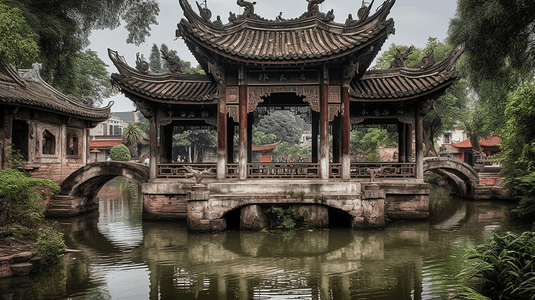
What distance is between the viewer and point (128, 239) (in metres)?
10.1

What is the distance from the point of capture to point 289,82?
11.0m

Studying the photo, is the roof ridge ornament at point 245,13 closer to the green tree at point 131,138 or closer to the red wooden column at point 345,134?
the red wooden column at point 345,134

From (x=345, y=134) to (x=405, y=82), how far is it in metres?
2.99

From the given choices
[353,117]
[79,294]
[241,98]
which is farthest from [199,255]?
[353,117]

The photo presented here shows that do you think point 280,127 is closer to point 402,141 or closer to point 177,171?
point 402,141

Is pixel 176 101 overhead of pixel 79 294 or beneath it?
overhead

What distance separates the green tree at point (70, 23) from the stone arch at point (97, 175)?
15.9 feet

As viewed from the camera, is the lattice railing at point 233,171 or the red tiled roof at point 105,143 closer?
the lattice railing at point 233,171

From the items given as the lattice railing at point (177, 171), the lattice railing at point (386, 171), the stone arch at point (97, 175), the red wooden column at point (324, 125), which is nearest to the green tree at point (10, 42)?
the lattice railing at point (177, 171)

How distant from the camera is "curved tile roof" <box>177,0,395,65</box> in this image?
32.3 feet

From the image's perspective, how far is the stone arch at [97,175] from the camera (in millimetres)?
12789

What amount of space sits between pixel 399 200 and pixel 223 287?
24.2 ft

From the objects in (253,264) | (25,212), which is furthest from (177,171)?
(253,264)

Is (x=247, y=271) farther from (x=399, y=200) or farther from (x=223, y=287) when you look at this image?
(x=399, y=200)
